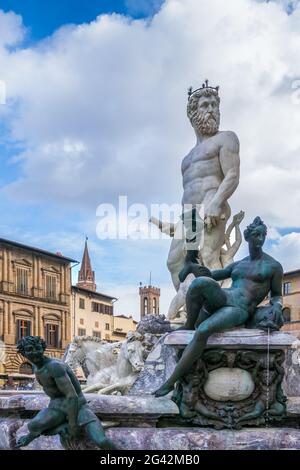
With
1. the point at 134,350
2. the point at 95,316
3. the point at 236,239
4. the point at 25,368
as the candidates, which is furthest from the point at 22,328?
the point at 134,350

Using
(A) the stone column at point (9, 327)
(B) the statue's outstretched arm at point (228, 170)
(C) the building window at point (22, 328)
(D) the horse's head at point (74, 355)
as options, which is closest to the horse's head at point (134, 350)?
(D) the horse's head at point (74, 355)

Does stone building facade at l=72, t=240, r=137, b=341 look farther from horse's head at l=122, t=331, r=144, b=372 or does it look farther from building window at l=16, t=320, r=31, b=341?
horse's head at l=122, t=331, r=144, b=372

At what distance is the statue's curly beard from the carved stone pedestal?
536cm

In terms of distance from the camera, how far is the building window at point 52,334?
206ft

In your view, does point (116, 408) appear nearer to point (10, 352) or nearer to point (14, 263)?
point (10, 352)

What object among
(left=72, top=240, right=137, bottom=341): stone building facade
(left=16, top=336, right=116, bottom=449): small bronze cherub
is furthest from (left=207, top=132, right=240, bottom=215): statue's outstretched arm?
(left=72, top=240, right=137, bottom=341): stone building facade

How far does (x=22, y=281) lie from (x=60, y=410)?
5799 centimetres

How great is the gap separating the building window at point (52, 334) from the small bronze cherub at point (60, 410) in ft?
191

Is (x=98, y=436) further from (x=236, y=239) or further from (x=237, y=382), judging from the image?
(x=236, y=239)

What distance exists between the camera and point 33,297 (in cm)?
6262

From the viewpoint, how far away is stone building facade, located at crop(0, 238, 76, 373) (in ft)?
194

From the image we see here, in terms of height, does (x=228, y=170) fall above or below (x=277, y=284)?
above

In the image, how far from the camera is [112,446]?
5.44m

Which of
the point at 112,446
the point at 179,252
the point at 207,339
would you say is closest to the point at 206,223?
the point at 179,252
